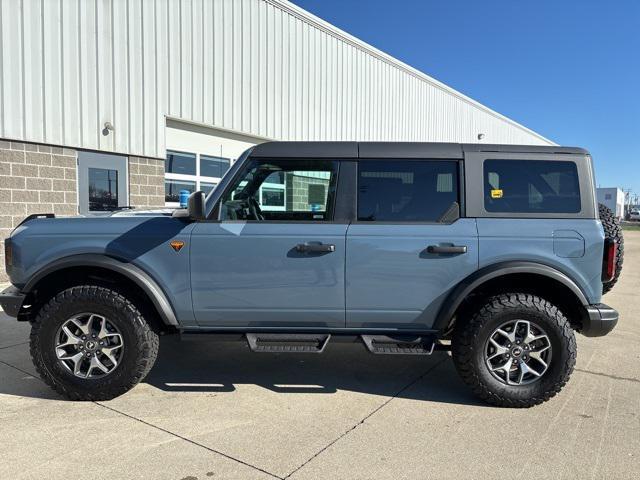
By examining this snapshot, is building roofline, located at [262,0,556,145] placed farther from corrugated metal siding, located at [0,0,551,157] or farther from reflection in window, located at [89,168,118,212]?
reflection in window, located at [89,168,118,212]

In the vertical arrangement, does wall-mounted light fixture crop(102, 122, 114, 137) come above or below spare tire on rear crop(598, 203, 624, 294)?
above

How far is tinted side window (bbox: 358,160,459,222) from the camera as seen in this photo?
358 centimetres

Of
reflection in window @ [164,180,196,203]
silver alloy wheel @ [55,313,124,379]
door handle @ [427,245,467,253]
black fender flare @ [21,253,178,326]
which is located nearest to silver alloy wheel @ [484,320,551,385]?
door handle @ [427,245,467,253]

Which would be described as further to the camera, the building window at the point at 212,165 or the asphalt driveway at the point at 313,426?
the building window at the point at 212,165

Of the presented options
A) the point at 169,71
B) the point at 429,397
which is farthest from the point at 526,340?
the point at 169,71

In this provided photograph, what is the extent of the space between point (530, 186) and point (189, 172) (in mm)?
8309

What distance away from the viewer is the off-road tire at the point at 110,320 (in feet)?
11.5

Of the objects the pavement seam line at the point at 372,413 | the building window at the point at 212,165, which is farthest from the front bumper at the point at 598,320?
the building window at the point at 212,165

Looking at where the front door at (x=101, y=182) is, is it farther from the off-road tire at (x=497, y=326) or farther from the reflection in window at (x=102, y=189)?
the off-road tire at (x=497, y=326)

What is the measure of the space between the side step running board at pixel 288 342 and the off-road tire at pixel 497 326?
3.46ft

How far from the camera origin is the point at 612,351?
5023mm

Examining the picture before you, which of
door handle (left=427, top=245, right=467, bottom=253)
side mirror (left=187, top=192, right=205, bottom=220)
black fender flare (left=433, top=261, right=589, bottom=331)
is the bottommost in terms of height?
black fender flare (left=433, top=261, right=589, bottom=331)

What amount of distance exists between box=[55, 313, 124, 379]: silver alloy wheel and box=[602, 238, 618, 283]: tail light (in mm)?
3698

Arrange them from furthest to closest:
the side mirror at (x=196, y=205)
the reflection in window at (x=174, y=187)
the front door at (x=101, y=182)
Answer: the reflection in window at (x=174, y=187), the front door at (x=101, y=182), the side mirror at (x=196, y=205)
